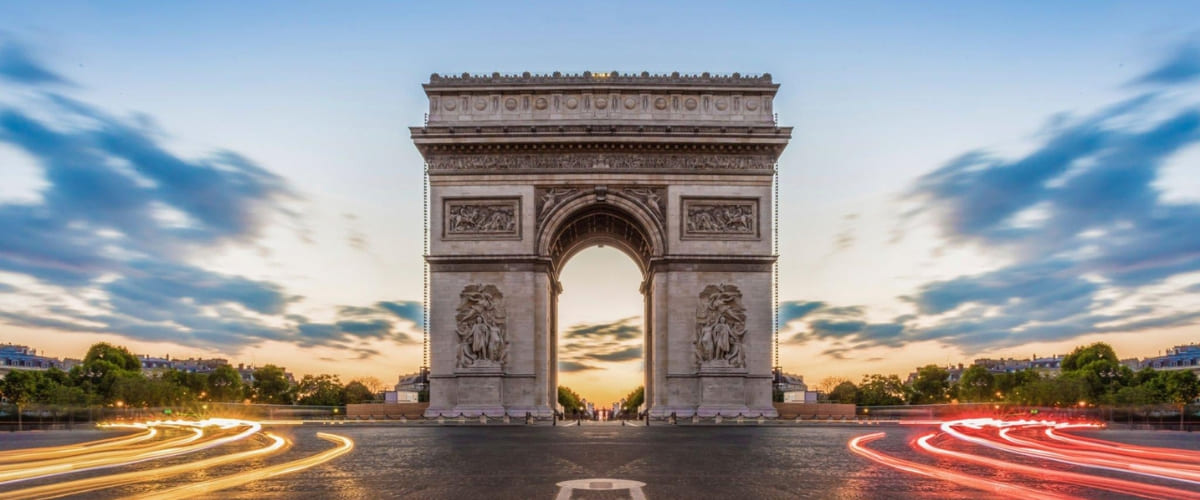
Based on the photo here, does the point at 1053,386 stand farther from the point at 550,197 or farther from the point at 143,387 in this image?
the point at 143,387

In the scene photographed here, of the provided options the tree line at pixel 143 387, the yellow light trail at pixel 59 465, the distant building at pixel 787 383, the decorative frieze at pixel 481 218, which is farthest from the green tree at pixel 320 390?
the yellow light trail at pixel 59 465

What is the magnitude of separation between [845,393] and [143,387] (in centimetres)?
8589

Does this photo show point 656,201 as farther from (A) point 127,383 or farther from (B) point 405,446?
(A) point 127,383

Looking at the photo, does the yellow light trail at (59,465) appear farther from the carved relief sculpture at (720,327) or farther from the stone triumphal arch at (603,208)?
the carved relief sculpture at (720,327)

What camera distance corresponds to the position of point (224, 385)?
383 feet

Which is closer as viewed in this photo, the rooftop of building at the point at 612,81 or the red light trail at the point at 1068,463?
the red light trail at the point at 1068,463

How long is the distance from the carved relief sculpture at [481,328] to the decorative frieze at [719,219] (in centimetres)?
883

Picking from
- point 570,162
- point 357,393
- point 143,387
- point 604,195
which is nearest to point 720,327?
point 604,195

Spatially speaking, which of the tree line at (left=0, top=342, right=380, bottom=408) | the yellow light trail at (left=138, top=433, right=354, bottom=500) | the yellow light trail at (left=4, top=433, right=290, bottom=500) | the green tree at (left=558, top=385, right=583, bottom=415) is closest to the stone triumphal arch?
the yellow light trail at (left=138, top=433, right=354, bottom=500)

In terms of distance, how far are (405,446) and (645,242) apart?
95.3 ft

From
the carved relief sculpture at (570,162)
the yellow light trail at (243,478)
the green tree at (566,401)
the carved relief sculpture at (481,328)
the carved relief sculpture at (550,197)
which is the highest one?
the carved relief sculpture at (570,162)

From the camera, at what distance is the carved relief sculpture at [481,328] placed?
44.4m

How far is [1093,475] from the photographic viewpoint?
12.5 m

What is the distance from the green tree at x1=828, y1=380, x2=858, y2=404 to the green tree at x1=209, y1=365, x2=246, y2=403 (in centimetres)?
7284
